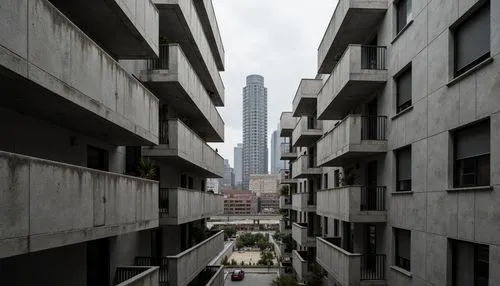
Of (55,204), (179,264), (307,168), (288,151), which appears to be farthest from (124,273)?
(288,151)

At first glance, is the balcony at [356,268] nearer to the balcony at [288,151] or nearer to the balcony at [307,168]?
the balcony at [307,168]

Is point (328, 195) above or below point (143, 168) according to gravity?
below

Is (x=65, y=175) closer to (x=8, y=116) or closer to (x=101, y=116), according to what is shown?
(x=8, y=116)

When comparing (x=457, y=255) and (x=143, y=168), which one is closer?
(x=457, y=255)

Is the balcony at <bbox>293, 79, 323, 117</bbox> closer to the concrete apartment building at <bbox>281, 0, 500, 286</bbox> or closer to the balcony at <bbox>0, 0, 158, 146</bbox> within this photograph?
the concrete apartment building at <bbox>281, 0, 500, 286</bbox>

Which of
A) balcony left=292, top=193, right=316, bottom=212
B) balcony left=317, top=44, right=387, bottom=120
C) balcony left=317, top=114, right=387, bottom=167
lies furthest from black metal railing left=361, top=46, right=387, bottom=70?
balcony left=292, top=193, right=316, bottom=212

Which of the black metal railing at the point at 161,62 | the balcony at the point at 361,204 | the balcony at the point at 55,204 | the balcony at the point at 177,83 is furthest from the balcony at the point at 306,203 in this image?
the balcony at the point at 55,204

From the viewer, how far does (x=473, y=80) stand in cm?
1026

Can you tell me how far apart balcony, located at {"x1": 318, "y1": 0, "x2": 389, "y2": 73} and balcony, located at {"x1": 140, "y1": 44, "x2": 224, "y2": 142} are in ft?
19.7

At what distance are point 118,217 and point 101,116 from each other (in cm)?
245

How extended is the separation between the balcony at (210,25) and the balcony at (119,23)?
9.36m

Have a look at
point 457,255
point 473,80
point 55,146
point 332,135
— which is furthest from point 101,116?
point 332,135

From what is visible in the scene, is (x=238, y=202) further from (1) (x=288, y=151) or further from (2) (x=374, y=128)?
(2) (x=374, y=128)

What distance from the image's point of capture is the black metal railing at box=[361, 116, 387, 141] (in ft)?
55.9
